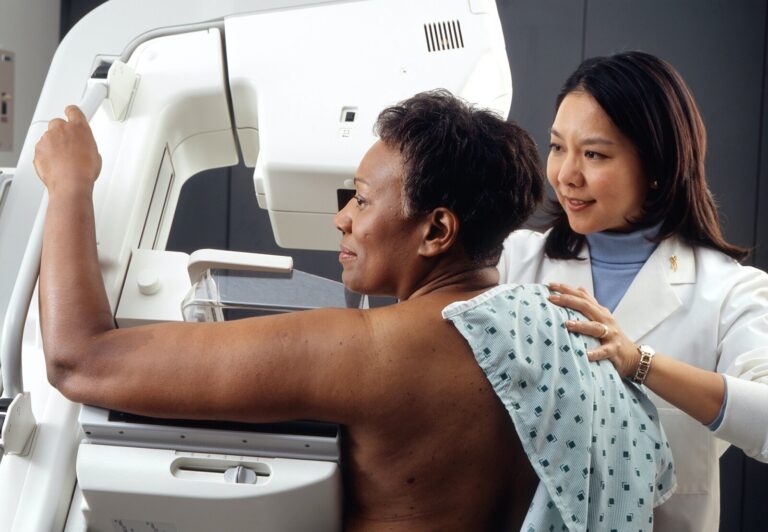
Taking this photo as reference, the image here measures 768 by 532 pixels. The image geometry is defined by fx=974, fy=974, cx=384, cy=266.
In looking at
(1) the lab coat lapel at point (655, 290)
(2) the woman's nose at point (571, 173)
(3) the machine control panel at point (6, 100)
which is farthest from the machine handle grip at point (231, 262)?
(3) the machine control panel at point (6, 100)

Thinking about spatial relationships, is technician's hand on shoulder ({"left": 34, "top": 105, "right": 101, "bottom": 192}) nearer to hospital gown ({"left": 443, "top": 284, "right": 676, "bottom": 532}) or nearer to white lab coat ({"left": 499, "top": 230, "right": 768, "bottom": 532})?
hospital gown ({"left": 443, "top": 284, "right": 676, "bottom": 532})

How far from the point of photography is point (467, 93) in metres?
1.55

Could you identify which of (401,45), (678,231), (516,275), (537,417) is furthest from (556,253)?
(537,417)

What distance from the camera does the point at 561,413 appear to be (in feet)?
3.76

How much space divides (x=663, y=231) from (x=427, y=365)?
70 cm

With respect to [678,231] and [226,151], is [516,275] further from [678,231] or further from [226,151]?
[226,151]

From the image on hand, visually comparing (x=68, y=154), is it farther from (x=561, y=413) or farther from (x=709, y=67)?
(x=709, y=67)

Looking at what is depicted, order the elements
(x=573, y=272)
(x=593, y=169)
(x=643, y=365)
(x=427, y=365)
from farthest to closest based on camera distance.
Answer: (x=573, y=272)
(x=593, y=169)
(x=643, y=365)
(x=427, y=365)

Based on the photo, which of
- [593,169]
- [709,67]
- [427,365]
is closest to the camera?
[427,365]

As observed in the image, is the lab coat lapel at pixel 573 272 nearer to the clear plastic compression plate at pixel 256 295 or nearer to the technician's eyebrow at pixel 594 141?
the technician's eyebrow at pixel 594 141

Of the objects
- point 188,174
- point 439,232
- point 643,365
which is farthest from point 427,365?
Result: point 188,174

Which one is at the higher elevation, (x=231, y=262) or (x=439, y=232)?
(x=439, y=232)

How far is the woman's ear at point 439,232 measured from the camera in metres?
1.21

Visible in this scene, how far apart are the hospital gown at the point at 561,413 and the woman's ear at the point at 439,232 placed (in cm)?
9
